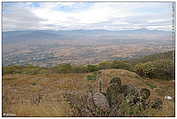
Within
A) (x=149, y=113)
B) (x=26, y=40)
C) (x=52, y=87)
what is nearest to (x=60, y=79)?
(x=52, y=87)

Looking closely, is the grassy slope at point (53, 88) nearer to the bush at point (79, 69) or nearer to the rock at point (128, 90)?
the bush at point (79, 69)

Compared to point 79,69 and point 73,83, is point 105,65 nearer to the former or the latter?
point 79,69

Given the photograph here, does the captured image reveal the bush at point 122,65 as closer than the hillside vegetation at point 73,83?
No

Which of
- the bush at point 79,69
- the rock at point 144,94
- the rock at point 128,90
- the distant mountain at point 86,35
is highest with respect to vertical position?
the distant mountain at point 86,35

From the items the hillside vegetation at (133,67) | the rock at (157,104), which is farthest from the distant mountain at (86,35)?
the rock at (157,104)

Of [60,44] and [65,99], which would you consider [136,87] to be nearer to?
[65,99]

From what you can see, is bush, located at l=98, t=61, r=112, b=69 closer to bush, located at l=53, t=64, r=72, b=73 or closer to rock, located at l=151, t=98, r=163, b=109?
bush, located at l=53, t=64, r=72, b=73

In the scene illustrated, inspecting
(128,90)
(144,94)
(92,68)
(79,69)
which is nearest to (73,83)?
(79,69)

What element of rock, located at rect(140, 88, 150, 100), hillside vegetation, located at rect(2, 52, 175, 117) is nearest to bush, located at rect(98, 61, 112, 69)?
hillside vegetation, located at rect(2, 52, 175, 117)
